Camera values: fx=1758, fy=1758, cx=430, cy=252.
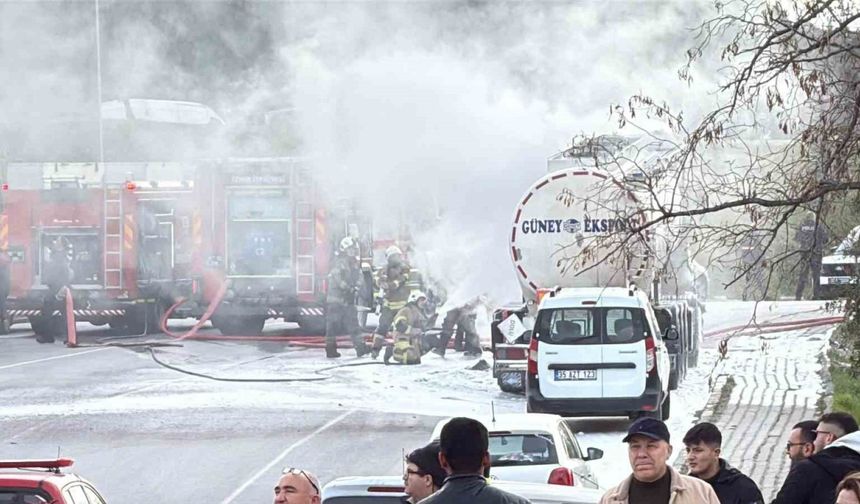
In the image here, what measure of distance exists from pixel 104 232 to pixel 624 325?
15652 millimetres

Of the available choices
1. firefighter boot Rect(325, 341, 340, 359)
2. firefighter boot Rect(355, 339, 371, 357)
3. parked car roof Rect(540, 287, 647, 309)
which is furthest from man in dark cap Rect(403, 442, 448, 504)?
firefighter boot Rect(325, 341, 340, 359)

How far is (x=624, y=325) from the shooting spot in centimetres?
1967

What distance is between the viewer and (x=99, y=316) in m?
32.6

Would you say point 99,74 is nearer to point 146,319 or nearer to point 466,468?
point 146,319

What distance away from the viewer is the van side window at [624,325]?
64.1ft

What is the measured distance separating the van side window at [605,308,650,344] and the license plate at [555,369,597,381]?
17.9 inches

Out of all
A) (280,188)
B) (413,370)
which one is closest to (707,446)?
(413,370)

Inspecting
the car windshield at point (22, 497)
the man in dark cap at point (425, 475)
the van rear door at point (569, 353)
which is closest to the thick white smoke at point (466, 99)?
the van rear door at point (569, 353)

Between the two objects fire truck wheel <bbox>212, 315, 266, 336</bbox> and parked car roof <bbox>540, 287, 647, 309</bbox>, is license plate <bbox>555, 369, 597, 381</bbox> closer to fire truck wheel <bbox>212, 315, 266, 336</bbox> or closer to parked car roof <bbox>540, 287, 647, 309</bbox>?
parked car roof <bbox>540, 287, 647, 309</bbox>

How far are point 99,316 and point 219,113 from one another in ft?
23.5

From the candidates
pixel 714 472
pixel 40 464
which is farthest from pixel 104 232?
pixel 714 472

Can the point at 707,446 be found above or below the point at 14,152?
below

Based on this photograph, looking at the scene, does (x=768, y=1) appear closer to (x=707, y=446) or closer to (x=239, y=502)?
(x=707, y=446)

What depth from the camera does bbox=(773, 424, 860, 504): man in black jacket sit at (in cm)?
711
